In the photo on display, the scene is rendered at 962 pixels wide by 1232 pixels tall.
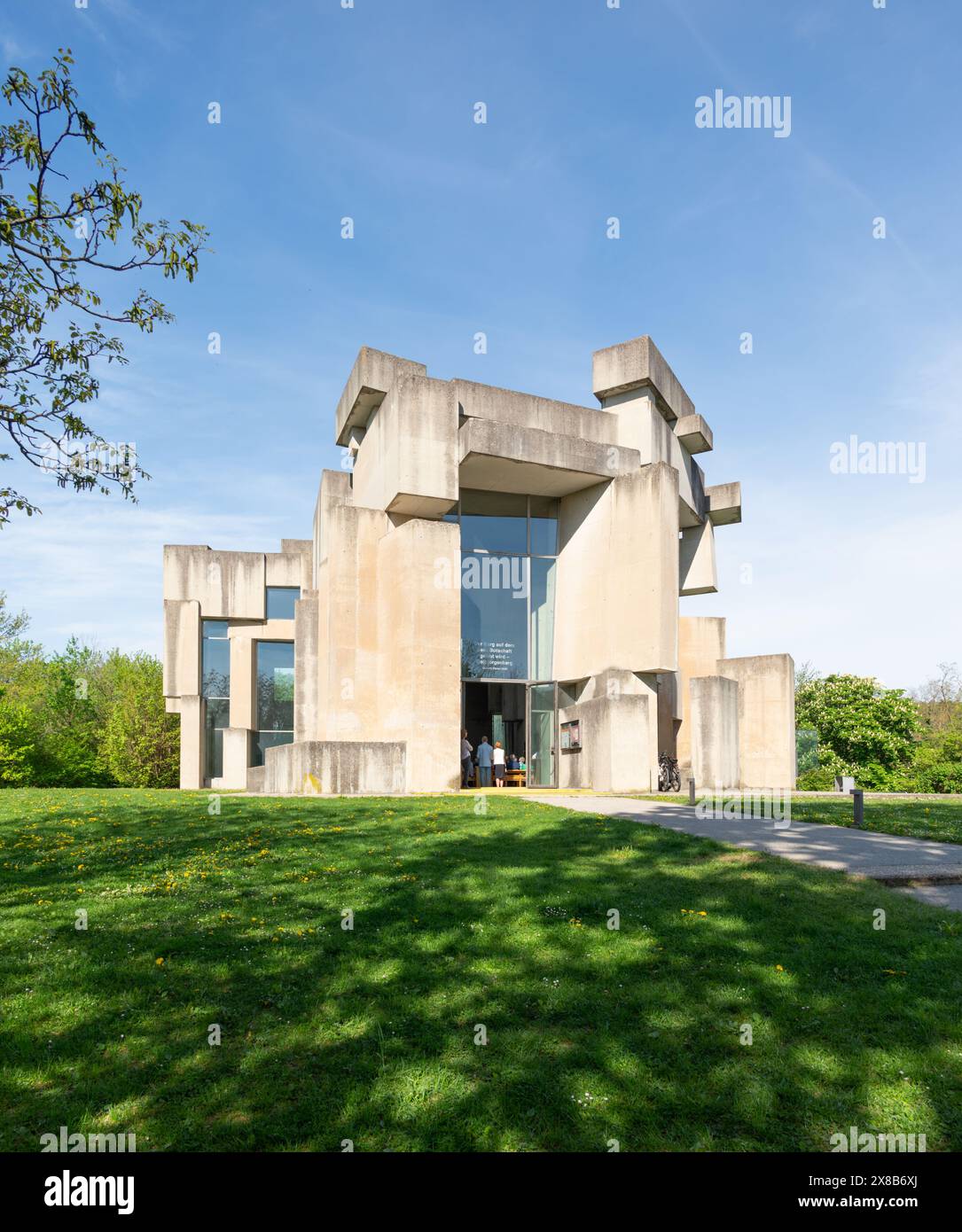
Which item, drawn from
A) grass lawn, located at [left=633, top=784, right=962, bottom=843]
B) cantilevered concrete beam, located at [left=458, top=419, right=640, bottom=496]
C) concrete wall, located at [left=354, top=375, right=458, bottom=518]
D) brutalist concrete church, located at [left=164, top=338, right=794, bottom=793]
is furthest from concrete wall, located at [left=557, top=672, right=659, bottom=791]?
concrete wall, located at [left=354, top=375, right=458, bottom=518]

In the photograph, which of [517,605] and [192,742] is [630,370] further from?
[192,742]

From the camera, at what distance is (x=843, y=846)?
1020 cm

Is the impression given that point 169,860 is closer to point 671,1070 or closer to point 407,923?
point 407,923

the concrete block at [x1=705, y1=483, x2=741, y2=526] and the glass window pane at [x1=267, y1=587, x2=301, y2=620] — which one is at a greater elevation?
the concrete block at [x1=705, y1=483, x2=741, y2=526]

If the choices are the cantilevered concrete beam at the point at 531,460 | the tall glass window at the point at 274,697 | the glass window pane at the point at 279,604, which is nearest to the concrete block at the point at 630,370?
the cantilevered concrete beam at the point at 531,460

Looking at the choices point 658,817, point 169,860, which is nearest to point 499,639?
point 658,817

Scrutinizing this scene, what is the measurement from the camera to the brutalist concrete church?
21906 mm

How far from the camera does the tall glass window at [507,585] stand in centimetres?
2608

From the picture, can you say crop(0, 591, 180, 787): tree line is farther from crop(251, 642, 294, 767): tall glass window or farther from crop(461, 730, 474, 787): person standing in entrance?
crop(461, 730, 474, 787): person standing in entrance

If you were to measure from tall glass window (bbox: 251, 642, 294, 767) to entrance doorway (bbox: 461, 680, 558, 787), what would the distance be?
13365 millimetres

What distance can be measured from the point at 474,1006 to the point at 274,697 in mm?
34078

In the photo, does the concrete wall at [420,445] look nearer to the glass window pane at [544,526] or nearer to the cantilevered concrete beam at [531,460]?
the cantilevered concrete beam at [531,460]

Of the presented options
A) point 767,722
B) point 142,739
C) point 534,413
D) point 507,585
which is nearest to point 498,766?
point 507,585
